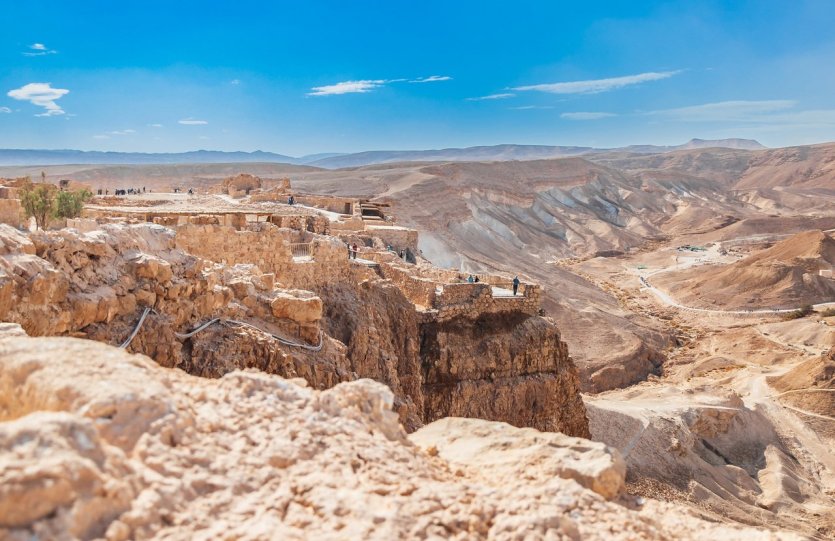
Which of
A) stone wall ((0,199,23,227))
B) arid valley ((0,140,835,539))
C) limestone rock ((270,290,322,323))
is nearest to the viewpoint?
arid valley ((0,140,835,539))

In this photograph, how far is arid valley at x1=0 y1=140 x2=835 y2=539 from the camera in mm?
3094

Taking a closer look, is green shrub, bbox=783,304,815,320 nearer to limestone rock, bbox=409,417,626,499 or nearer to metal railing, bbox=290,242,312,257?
metal railing, bbox=290,242,312,257

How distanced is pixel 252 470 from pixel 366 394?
3.26ft

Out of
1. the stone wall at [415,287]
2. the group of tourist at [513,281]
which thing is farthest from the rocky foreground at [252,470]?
the group of tourist at [513,281]

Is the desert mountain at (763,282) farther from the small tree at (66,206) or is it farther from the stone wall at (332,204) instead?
the small tree at (66,206)

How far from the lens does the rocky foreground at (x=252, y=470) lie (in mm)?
2740

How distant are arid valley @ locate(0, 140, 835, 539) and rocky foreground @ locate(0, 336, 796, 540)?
0.4 inches

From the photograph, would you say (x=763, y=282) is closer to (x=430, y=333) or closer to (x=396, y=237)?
(x=396, y=237)

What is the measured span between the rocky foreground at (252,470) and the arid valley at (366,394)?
0.01 m

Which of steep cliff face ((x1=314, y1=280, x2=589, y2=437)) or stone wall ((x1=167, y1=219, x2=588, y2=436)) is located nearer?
stone wall ((x1=167, y1=219, x2=588, y2=436))

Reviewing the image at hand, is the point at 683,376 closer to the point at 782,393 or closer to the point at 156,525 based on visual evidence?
the point at 782,393

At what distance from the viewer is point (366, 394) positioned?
4.18 m

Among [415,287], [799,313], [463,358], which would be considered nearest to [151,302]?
[463,358]

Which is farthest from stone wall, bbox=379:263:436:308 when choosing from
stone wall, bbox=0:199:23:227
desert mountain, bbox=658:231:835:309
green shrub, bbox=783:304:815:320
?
desert mountain, bbox=658:231:835:309
